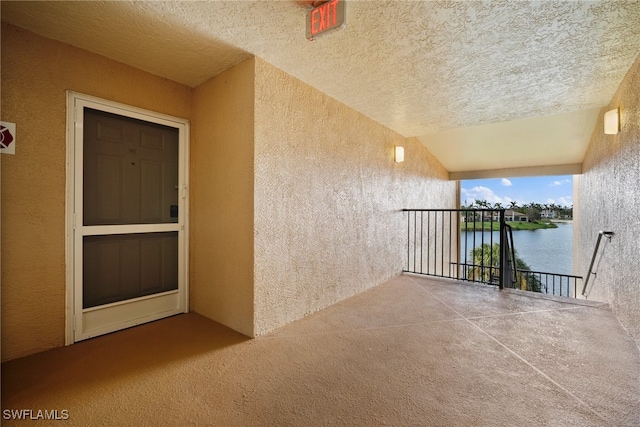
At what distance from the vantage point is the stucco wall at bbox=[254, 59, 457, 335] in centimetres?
223

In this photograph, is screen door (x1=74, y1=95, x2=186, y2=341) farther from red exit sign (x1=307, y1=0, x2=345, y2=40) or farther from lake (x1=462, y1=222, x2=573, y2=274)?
lake (x1=462, y1=222, x2=573, y2=274)

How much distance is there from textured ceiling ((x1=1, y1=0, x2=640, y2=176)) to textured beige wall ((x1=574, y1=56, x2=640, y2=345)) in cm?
41

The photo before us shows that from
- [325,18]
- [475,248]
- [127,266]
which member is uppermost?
[325,18]

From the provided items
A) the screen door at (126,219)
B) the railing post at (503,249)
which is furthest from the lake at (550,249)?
the screen door at (126,219)

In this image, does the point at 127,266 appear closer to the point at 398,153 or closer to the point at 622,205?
the point at 398,153

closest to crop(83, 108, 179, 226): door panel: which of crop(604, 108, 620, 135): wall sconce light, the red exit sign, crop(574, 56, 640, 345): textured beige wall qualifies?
the red exit sign

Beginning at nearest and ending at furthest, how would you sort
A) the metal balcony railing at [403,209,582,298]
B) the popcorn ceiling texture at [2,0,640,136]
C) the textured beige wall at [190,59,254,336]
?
the popcorn ceiling texture at [2,0,640,136], the textured beige wall at [190,59,254,336], the metal balcony railing at [403,209,582,298]

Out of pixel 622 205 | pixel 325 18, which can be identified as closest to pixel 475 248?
pixel 622 205

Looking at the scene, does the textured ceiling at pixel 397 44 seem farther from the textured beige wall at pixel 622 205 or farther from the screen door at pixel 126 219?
the screen door at pixel 126 219

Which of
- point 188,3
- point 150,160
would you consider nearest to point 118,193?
point 150,160

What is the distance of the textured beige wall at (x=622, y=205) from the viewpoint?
205cm

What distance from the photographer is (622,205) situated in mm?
2369

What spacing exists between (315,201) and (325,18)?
4.99 feet

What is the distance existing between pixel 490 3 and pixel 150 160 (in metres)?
2.78
